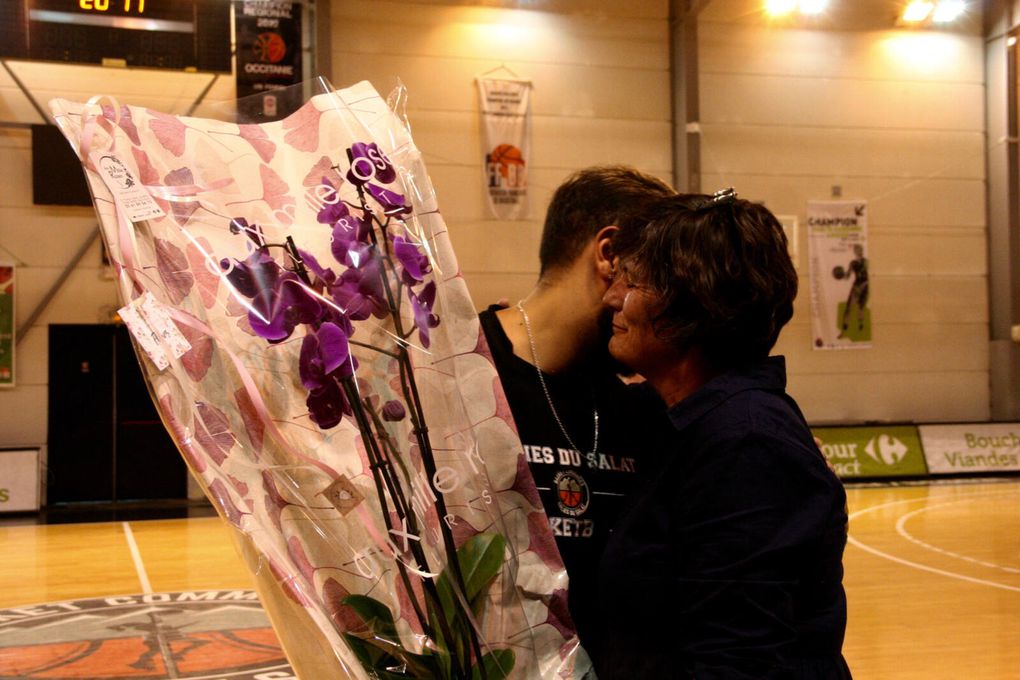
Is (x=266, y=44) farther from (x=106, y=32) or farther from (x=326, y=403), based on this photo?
(x=326, y=403)

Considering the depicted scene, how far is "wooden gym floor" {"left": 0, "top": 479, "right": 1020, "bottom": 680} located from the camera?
4.10 metres

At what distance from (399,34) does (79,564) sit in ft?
20.1

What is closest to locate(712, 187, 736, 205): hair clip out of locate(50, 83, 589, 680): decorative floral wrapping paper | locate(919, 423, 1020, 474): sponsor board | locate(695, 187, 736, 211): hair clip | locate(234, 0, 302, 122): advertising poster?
locate(695, 187, 736, 211): hair clip

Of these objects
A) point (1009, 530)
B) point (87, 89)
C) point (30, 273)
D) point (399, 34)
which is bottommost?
point (1009, 530)

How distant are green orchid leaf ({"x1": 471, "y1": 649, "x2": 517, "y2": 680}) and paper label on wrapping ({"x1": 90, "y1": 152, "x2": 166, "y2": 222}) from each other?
0.49 meters

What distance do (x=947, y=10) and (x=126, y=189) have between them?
12.5 m

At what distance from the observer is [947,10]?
11.6 m

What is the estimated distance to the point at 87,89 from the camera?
31.4 feet

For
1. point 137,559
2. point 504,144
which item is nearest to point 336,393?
point 137,559

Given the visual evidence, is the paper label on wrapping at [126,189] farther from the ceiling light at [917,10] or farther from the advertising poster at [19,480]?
the ceiling light at [917,10]

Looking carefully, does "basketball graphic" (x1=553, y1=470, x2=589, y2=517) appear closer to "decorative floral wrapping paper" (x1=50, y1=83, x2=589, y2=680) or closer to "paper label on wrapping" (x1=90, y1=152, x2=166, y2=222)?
"decorative floral wrapping paper" (x1=50, y1=83, x2=589, y2=680)

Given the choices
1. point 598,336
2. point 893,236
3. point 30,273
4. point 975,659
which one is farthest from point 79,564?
point 893,236

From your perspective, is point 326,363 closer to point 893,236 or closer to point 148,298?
point 148,298

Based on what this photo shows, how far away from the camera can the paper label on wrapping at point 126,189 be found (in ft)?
2.96
